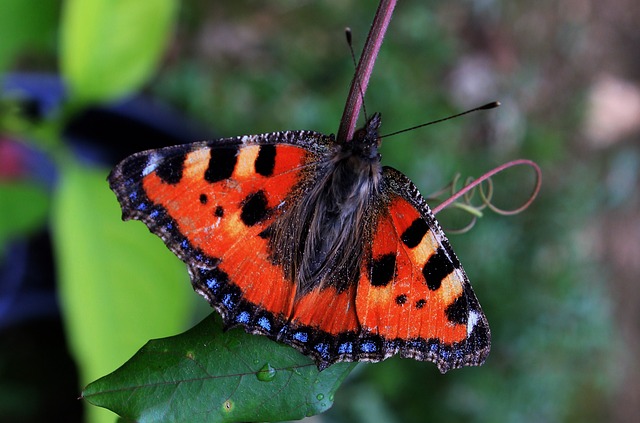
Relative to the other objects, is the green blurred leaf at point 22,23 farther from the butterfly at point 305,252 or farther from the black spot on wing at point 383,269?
the black spot on wing at point 383,269

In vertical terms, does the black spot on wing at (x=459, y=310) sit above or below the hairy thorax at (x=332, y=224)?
below

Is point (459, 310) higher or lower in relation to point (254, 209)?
lower

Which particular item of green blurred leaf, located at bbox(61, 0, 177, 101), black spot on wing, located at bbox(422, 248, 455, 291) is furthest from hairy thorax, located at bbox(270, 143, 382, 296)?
green blurred leaf, located at bbox(61, 0, 177, 101)

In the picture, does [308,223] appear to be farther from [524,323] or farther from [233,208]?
[524,323]

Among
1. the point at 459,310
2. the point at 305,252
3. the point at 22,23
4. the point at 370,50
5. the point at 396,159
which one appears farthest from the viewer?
the point at 396,159

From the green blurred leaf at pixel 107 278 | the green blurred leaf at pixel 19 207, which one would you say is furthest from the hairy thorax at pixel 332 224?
the green blurred leaf at pixel 19 207

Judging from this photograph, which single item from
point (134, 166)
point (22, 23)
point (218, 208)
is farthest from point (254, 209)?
point (22, 23)

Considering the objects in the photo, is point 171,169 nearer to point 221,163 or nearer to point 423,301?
point 221,163

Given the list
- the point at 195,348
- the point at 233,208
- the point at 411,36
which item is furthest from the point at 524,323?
the point at 195,348
